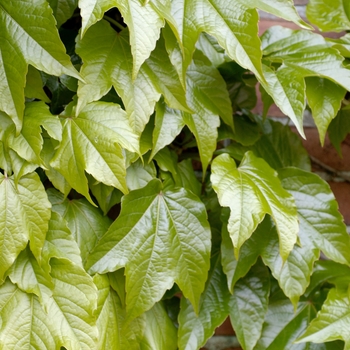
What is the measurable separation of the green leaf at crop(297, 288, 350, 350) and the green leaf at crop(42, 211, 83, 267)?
0.34 meters

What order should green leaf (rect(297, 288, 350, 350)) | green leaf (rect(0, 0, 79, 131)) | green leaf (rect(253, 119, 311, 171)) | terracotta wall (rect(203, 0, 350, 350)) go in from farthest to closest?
terracotta wall (rect(203, 0, 350, 350)) < green leaf (rect(253, 119, 311, 171)) < green leaf (rect(297, 288, 350, 350)) < green leaf (rect(0, 0, 79, 131))

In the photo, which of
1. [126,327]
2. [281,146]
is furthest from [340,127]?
[126,327]

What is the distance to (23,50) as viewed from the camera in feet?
1.74

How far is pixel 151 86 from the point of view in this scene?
1.95 feet

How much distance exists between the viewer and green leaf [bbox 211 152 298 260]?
1.88 ft

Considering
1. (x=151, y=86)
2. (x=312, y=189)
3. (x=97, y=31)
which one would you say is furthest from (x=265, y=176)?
(x=97, y=31)

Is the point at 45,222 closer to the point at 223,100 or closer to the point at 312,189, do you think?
the point at 223,100

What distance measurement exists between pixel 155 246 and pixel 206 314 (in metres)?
0.16

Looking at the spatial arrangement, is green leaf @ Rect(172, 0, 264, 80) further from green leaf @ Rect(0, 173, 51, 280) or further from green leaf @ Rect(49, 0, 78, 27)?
green leaf @ Rect(0, 173, 51, 280)

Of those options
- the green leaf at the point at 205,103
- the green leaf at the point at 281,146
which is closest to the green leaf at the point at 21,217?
the green leaf at the point at 205,103

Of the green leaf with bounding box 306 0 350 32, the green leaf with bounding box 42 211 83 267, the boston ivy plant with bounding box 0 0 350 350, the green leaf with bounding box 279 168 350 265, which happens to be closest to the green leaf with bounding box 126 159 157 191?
the boston ivy plant with bounding box 0 0 350 350

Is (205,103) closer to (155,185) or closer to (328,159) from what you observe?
(155,185)

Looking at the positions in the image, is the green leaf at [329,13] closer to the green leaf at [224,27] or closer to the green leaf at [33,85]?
the green leaf at [224,27]

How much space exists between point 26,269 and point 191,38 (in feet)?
1.21
